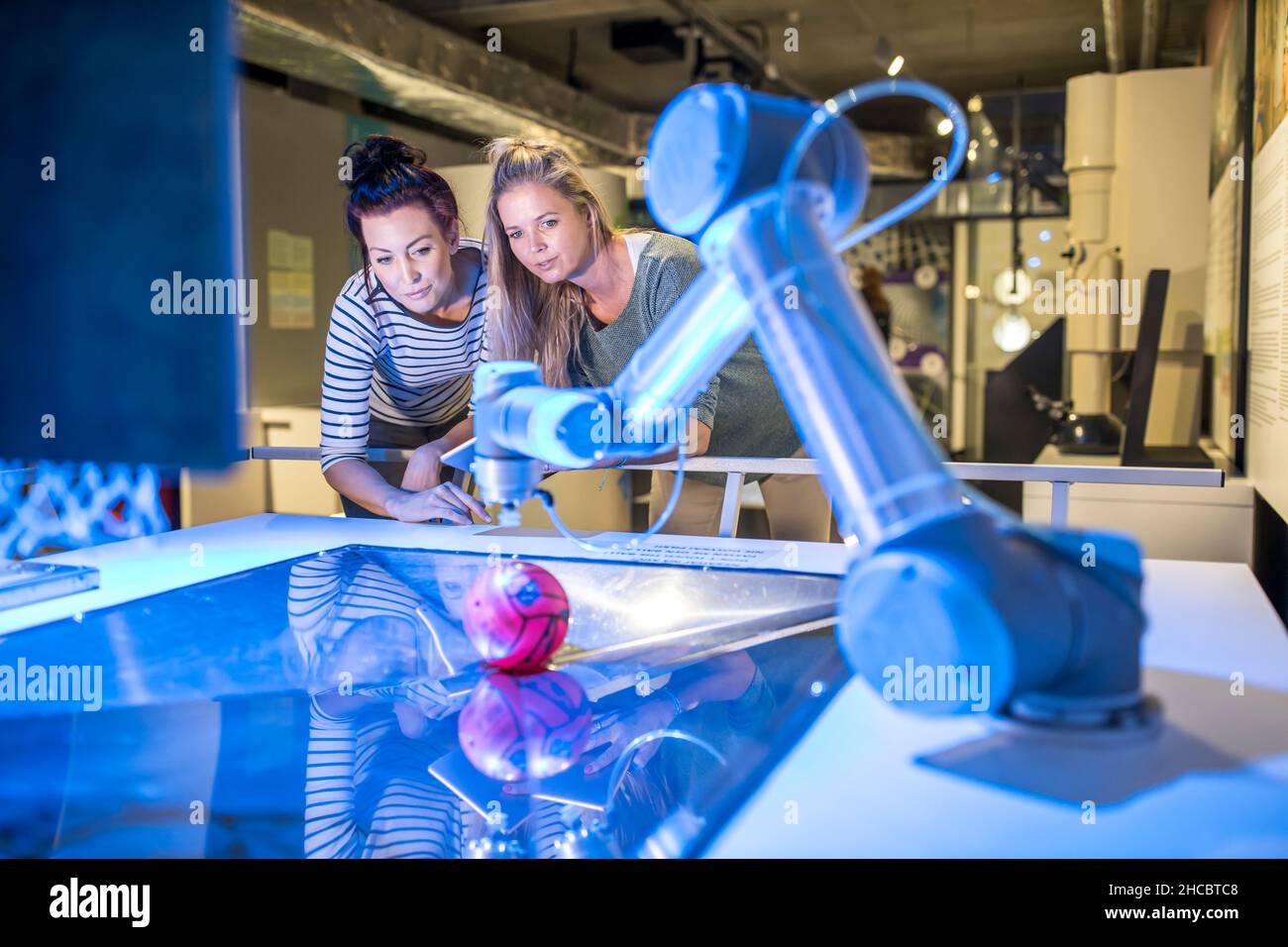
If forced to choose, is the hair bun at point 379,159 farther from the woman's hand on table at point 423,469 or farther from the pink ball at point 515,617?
the pink ball at point 515,617

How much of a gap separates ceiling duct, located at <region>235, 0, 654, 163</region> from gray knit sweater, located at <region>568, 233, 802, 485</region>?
6.62 ft

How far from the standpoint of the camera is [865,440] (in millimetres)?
631

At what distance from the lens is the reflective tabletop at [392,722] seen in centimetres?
66

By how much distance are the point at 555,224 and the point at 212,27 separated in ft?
7.06

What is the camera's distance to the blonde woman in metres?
2.30

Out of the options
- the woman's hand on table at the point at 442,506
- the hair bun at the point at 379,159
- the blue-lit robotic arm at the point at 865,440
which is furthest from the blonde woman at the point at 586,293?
the blue-lit robotic arm at the point at 865,440

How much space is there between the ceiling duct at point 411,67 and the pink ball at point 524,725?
3249 mm

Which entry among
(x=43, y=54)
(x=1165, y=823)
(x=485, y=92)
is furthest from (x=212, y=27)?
(x=1165, y=823)

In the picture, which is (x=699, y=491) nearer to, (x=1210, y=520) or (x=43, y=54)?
(x=1210, y=520)

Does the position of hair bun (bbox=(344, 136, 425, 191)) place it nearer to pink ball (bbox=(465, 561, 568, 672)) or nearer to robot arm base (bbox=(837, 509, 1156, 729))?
pink ball (bbox=(465, 561, 568, 672))

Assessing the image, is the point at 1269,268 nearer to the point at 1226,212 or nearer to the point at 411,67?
the point at 1226,212

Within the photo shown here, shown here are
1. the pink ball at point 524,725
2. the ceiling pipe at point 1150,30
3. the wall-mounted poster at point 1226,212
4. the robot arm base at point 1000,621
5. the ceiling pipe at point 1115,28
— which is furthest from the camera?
the ceiling pipe at point 1150,30

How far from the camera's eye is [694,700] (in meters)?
0.90

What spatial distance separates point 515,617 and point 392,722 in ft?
0.50
